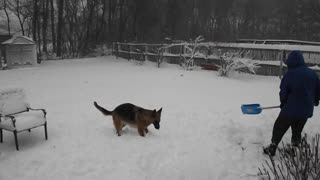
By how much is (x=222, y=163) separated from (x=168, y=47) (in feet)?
41.8

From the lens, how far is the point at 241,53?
13328 mm

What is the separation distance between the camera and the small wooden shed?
17812 mm

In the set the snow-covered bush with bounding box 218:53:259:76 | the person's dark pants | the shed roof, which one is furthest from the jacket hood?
the shed roof

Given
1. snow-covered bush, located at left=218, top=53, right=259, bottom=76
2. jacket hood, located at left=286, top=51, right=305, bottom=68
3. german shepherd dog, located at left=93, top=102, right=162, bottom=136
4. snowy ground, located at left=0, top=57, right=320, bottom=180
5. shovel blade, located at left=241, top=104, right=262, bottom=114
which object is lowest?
snowy ground, located at left=0, top=57, right=320, bottom=180

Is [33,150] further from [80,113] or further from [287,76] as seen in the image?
[287,76]

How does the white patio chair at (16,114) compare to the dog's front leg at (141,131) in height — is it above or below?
above

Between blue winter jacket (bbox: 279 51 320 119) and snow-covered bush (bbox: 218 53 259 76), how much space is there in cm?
817

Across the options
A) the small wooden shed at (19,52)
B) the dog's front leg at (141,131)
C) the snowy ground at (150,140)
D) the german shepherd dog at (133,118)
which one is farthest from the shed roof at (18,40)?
the dog's front leg at (141,131)

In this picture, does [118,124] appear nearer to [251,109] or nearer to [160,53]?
[251,109]

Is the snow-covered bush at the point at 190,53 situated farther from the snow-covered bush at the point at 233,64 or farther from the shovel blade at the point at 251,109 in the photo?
the shovel blade at the point at 251,109

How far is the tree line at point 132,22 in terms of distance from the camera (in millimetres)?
27641

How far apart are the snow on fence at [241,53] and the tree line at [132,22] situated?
8053 millimetres

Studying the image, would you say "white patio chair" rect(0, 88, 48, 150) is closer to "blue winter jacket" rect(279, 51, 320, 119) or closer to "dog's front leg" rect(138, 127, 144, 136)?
"dog's front leg" rect(138, 127, 144, 136)

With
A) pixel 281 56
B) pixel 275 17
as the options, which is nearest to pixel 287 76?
pixel 281 56
